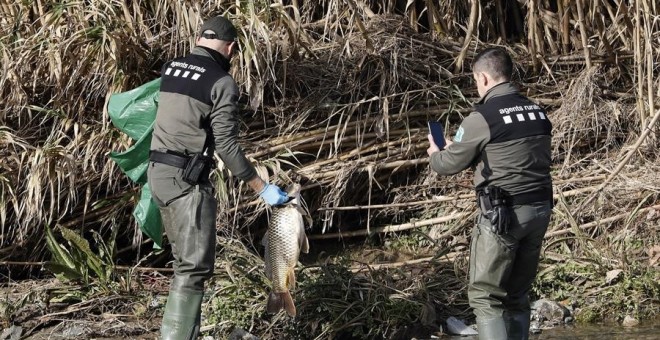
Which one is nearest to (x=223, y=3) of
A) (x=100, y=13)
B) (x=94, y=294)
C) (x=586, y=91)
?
(x=100, y=13)

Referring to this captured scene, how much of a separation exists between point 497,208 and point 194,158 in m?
1.69

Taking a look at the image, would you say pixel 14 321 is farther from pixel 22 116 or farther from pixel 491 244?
pixel 491 244

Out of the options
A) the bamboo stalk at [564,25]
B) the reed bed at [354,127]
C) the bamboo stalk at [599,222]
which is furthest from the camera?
the bamboo stalk at [564,25]

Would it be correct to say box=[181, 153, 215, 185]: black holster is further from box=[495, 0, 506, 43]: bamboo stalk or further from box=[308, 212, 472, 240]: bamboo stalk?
box=[495, 0, 506, 43]: bamboo stalk

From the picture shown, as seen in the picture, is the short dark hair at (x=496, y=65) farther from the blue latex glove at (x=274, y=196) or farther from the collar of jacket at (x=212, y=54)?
the collar of jacket at (x=212, y=54)

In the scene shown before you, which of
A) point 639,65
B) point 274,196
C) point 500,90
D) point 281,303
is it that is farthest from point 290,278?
point 639,65

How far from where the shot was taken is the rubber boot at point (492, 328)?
5.64 meters

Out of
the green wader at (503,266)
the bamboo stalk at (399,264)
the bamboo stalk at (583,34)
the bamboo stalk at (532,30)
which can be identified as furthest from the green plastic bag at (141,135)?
the bamboo stalk at (583,34)

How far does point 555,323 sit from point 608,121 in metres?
2.20

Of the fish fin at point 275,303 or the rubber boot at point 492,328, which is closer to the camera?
the rubber boot at point 492,328

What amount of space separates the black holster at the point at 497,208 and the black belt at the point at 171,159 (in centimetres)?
166

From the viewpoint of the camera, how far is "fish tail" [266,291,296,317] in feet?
20.0

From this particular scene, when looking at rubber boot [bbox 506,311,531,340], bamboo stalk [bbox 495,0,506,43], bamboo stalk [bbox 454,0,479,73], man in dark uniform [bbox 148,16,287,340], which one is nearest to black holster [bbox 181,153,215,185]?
man in dark uniform [bbox 148,16,287,340]

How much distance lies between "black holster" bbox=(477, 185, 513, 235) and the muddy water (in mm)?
1549
